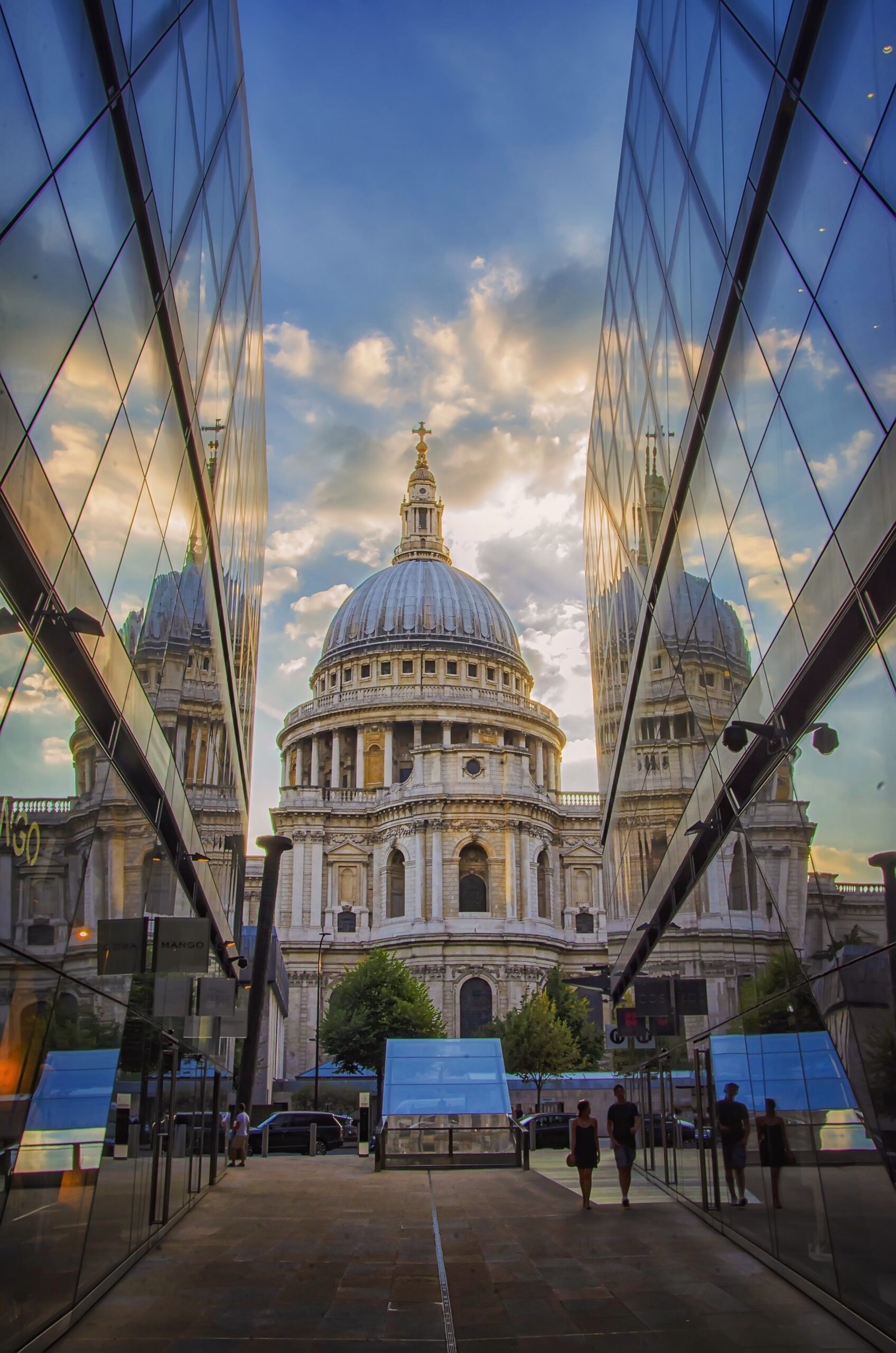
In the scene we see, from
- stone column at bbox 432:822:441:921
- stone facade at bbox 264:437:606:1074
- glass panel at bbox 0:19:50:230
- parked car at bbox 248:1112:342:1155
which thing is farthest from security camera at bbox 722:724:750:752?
stone column at bbox 432:822:441:921

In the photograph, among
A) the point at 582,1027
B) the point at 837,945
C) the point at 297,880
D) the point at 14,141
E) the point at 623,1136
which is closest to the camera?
the point at 14,141

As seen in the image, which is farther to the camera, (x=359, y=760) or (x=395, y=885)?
(x=359, y=760)

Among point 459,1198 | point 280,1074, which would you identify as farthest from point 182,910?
point 280,1074

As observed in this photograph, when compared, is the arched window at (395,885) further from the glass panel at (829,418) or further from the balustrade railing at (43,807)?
the glass panel at (829,418)

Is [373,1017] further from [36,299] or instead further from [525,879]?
[36,299]

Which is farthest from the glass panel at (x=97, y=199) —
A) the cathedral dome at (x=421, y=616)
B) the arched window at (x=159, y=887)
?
the cathedral dome at (x=421, y=616)

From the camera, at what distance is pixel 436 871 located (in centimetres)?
8012

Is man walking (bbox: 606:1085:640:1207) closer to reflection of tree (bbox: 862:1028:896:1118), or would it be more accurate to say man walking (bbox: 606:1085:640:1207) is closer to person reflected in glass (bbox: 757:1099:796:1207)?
person reflected in glass (bbox: 757:1099:796:1207)

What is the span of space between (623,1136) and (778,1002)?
6238 mm

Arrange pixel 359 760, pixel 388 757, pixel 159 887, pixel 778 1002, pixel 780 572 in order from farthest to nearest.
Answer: pixel 359 760 < pixel 388 757 < pixel 159 887 < pixel 778 1002 < pixel 780 572

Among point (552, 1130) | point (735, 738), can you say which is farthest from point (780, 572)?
point (552, 1130)

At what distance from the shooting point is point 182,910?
1875 centimetres

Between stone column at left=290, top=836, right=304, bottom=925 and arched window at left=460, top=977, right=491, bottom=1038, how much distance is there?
13.3 metres

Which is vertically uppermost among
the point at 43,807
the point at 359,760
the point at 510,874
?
the point at 359,760
